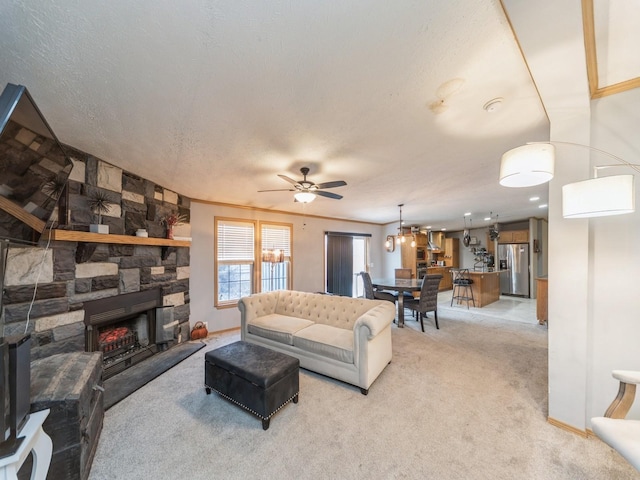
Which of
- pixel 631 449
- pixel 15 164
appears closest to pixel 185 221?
pixel 15 164

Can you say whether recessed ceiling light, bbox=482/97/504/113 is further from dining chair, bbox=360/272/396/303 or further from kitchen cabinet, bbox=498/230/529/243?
kitchen cabinet, bbox=498/230/529/243

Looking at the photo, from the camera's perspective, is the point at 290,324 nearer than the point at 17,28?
→ No

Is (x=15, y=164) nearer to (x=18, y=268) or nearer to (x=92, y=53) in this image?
(x=92, y=53)

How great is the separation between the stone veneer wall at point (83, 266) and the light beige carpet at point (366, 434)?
3.20 ft

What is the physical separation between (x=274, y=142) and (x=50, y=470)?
2730 mm

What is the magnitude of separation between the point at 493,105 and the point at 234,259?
14.1ft

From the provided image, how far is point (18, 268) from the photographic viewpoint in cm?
197

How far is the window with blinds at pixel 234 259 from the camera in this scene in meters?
4.49

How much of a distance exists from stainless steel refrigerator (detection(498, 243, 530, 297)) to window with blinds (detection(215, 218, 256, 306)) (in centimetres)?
811

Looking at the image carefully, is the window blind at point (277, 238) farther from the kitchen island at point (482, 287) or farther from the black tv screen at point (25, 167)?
the kitchen island at point (482, 287)

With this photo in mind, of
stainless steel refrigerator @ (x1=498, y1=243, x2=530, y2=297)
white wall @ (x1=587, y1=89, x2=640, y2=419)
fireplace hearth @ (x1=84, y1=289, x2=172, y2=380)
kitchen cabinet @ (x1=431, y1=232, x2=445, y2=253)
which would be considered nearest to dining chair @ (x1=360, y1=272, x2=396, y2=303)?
white wall @ (x1=587, y1=89, x2=640, y2=419)

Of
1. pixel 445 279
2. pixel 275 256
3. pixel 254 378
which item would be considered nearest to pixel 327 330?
pixel 254 378

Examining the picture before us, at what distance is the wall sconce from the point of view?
1405mm

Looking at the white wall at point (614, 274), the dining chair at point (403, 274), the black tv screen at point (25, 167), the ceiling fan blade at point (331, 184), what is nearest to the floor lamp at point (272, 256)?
the ceiling fan blade at point (331, 184)
